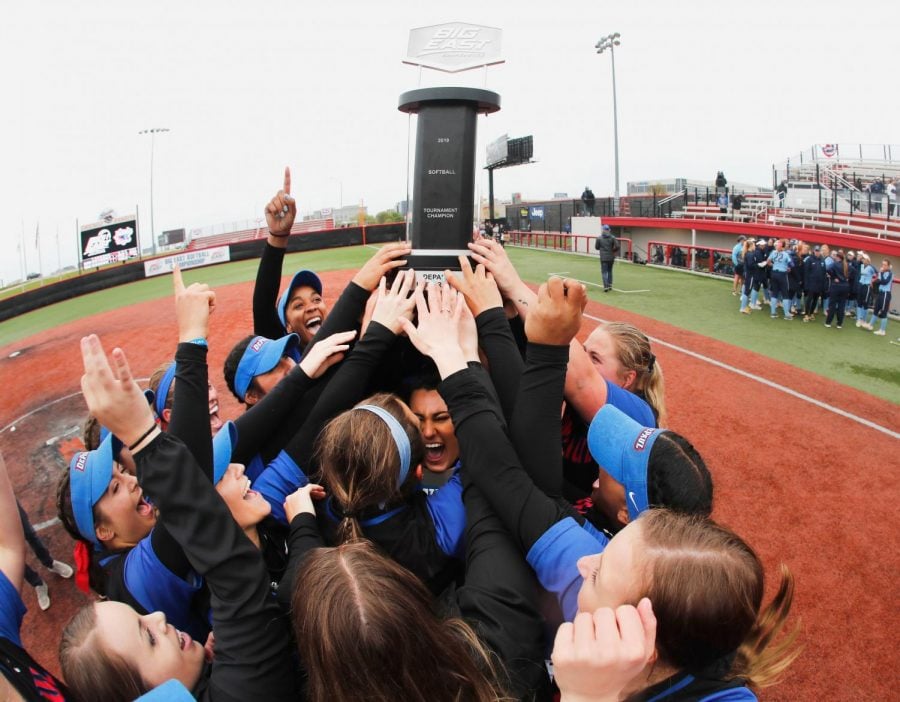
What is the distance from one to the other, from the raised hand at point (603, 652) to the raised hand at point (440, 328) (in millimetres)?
893

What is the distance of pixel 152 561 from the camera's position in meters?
1.86

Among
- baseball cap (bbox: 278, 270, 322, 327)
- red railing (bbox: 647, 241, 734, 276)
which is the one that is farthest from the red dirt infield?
red railing (bbox: 647, 241, 734, 276)

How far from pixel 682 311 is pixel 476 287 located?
1401 centimetres

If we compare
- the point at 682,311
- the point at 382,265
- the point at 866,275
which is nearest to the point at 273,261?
the point at 382,265

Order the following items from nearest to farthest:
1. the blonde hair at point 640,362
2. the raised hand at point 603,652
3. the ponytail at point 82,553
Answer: the raised hand at point 603,652, the ponytail at point 82,553, the blonde hair at point 640,362

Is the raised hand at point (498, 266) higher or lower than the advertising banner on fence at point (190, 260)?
lower

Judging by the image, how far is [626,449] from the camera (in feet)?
5.79

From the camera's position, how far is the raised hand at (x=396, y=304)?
2.15 m

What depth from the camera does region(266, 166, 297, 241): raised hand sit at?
305 cm

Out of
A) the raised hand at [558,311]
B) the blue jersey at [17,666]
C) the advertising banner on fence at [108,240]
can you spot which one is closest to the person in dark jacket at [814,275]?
the raised hand at [558,311]

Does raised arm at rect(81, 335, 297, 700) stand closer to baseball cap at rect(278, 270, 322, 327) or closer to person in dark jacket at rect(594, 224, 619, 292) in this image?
baseball cap at rect(278, 270, 322, 327)

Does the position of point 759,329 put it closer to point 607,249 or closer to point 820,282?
point 820,282

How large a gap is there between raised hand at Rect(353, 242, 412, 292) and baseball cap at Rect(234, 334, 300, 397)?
0.92 metres

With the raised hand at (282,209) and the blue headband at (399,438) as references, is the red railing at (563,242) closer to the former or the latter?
the raised hand at (282,209)
